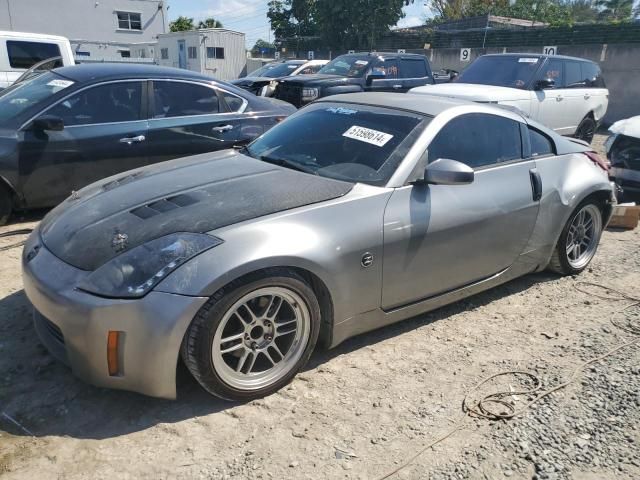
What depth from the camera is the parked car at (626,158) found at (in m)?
6.21

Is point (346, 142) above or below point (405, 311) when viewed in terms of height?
above

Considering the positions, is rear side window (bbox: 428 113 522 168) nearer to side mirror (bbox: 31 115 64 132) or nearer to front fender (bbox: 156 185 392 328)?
front fender (bbox: 156 185 392 328)

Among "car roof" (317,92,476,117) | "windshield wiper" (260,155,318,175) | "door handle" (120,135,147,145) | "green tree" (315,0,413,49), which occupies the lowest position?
"door handle" (120,135,147,145)

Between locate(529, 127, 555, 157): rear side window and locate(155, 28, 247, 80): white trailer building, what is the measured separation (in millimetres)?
27868

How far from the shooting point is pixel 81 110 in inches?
207

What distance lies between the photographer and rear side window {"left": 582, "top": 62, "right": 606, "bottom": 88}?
10.4 metres

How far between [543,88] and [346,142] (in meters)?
7.05

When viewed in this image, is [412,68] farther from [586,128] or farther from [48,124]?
[48,124]

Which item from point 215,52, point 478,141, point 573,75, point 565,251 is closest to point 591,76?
point 573,75

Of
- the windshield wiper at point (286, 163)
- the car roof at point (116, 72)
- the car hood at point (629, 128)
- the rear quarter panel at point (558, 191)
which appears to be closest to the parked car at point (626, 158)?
the car hood at point (629, 128)

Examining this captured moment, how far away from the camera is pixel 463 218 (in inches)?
135

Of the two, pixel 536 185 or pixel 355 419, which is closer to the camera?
Result: pixel 355 419

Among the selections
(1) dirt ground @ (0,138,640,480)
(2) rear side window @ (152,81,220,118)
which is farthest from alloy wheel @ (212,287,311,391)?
(2) rear side window @ (152,81,220,118)

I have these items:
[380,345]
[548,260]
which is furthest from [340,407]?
[548,260]
